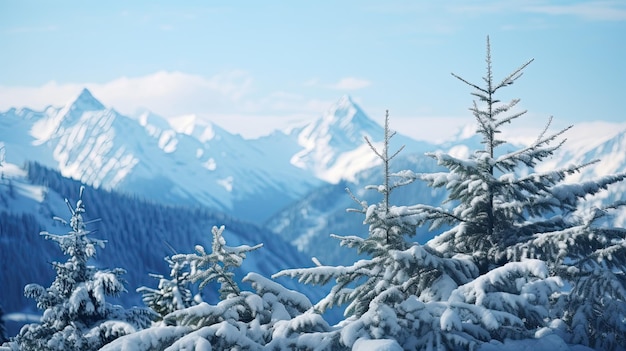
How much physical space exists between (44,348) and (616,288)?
14803 mm

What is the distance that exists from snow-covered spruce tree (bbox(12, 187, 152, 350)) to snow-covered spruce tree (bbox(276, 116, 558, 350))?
32.5ft

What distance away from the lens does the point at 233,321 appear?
8.23 metres

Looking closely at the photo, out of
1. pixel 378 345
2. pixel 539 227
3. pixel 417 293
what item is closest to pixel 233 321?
pixel 378 345

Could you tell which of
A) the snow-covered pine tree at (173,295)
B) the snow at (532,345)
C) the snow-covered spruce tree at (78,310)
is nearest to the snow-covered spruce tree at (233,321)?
the snow at (532,345)

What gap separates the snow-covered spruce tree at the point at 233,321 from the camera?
7.64 m

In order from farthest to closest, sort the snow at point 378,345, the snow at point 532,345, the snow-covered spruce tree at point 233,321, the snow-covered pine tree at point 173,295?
the snow-covered pine tree at point 173,295 → the snow at point 532,345 → the snow-covered spruce tree at point 233,321 → the snow at point 378,345

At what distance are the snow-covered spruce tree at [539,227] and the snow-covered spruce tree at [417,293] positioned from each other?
0.83 m

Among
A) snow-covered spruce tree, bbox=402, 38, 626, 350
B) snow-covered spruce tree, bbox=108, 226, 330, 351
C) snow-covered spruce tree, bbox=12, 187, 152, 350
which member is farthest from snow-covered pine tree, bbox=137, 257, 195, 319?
snow-covered spruce tree, bbox=108, 226, 330, 351

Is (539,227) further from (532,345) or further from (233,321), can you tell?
(233,321)

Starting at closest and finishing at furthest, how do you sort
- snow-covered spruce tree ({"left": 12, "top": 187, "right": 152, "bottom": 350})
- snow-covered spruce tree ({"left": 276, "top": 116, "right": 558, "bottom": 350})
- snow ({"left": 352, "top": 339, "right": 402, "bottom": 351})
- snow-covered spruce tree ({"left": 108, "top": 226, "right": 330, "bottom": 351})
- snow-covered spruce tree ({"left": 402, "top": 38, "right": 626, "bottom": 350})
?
snow ({"left": 352, "top": 339, "right": 402, "bottom": 351}) < snow-covered spruce tree ({"left": 108, "top": 226, "right": 330, "bottom": 351}) < snow-covered spruce tree ({"left": 276, "top": 116, "right": 558, "bottom": 350}) < snow-covered spruce tree ({"left": 402, "top": 38, "right": 626, "bottom": 350}) < snow-covered spruce tree ({"left": 12, "top": 187, "right": 152, "bottom": 350})

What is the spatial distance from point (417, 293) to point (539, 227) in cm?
271

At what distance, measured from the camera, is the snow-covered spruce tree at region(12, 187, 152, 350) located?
18766 millimetres

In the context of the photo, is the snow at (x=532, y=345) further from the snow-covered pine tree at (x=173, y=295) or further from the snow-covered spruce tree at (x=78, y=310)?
the snow-covered pine tree at (x=173, y=295)

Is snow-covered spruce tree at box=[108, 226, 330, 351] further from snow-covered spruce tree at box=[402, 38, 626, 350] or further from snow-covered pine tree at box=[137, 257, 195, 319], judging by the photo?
snow-covered pine tree at box=[137, 257, 195, 319]
